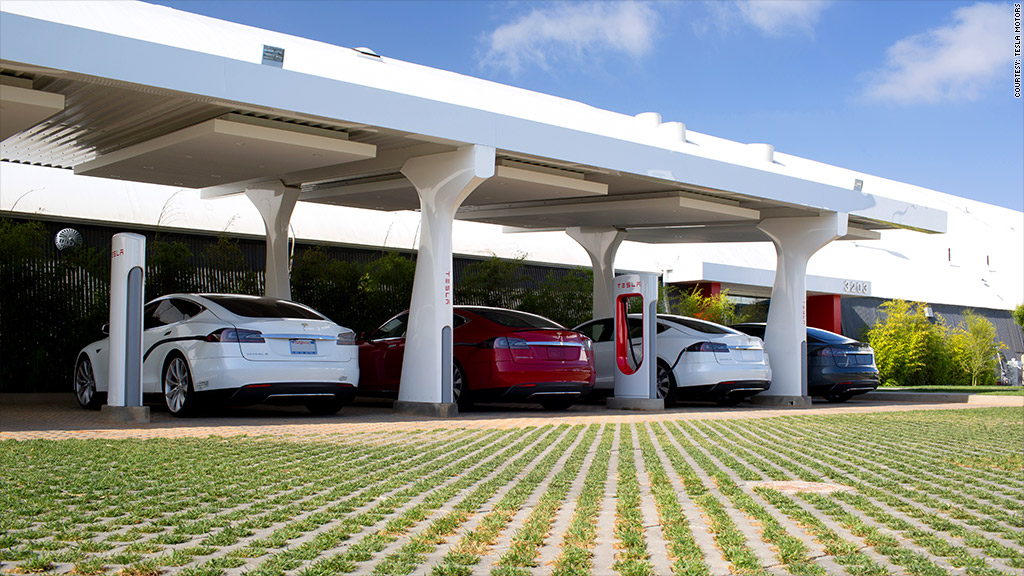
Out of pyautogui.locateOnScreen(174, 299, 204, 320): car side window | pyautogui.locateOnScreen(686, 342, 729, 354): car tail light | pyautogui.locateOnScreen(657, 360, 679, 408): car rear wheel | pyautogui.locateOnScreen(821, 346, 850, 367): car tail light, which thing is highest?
pyautogui.locateOnScreen(174, 299, 204, 320): car side window

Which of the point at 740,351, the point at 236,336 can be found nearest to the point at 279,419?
the point at 236,336

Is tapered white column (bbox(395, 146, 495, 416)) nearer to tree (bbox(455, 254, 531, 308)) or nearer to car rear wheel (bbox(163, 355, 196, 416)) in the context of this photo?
car rear wheel (bbox(163, 355, 196, 416))

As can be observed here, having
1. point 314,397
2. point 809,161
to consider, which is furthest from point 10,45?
point 809,161

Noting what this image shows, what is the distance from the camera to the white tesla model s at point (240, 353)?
10602 millimetres

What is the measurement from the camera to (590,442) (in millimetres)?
9117

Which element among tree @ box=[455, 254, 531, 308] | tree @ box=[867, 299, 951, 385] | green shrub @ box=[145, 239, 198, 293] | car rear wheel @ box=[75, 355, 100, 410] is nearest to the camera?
car rear wheel @ box=[75, 355, 100, 410]

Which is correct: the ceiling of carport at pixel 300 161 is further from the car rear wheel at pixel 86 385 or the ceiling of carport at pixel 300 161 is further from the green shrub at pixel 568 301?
the car rear wheel at pixel 86 385

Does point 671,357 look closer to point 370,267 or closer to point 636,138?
point 636,138

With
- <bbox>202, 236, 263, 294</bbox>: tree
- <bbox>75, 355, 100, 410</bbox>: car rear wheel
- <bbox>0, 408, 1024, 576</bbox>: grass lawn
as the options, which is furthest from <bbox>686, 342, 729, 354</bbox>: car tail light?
<bbox>75, 355, 100, 410</bbox>: car rear wheel

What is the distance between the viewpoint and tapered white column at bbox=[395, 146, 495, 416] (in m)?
12.5

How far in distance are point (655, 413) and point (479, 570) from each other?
407 inches

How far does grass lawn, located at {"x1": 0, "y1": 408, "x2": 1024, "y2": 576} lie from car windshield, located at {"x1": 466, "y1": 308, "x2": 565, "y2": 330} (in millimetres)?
4273

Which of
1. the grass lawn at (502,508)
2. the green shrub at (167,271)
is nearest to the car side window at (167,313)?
the grass lawn at (502,508)

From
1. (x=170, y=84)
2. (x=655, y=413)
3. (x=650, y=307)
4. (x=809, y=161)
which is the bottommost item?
(x=655, y=413)
